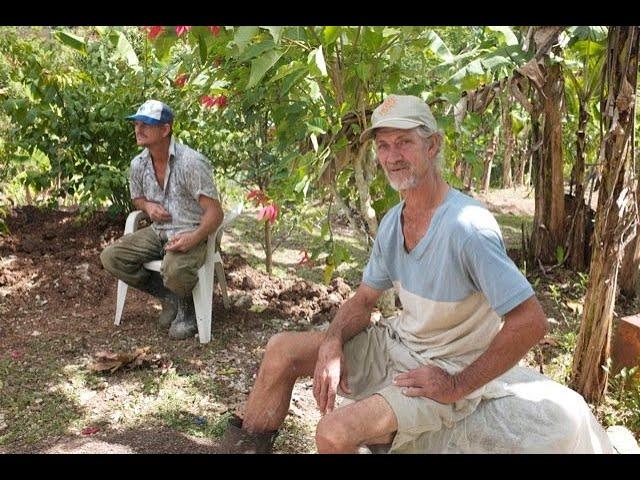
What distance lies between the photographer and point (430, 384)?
2.06 meters

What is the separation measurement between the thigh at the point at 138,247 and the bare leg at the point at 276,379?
6.99 feet

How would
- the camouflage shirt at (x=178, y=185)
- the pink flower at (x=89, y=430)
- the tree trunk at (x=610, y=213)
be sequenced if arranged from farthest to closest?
1. the camouflage shirt at (x=178, y=185)
2. the pink flower at (x=89, y=430)
3. the tree trunk at (x=610, y=213)

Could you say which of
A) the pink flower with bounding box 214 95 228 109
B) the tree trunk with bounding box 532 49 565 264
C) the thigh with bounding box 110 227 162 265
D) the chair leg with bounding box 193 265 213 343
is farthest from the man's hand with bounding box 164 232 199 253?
the tree trunk with bounding box 532 49 565 264

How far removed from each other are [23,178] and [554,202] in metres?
4.58

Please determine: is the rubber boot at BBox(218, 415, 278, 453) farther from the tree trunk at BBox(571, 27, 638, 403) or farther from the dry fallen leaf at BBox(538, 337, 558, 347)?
the dry fallen leaf at BBox(538, 337, 558, 347)

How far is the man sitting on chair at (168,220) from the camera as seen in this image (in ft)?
13.0

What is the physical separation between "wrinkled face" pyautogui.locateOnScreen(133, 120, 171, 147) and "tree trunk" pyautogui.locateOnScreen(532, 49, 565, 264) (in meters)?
2.98

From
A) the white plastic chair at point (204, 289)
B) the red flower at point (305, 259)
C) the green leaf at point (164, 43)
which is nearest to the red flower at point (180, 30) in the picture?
the green leaf at point (164, 43)

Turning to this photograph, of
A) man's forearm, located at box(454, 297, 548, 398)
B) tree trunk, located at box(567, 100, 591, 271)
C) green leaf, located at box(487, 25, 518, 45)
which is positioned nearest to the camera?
man's forearm, located at box(454, 297, 548, 398)

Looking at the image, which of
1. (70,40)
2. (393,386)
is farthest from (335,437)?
(70,40)

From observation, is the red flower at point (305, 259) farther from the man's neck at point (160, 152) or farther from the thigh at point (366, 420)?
the thigh at point (366, 420)

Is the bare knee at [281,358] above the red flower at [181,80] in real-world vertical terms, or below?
below

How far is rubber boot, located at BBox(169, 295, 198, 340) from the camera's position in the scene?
163 inches
